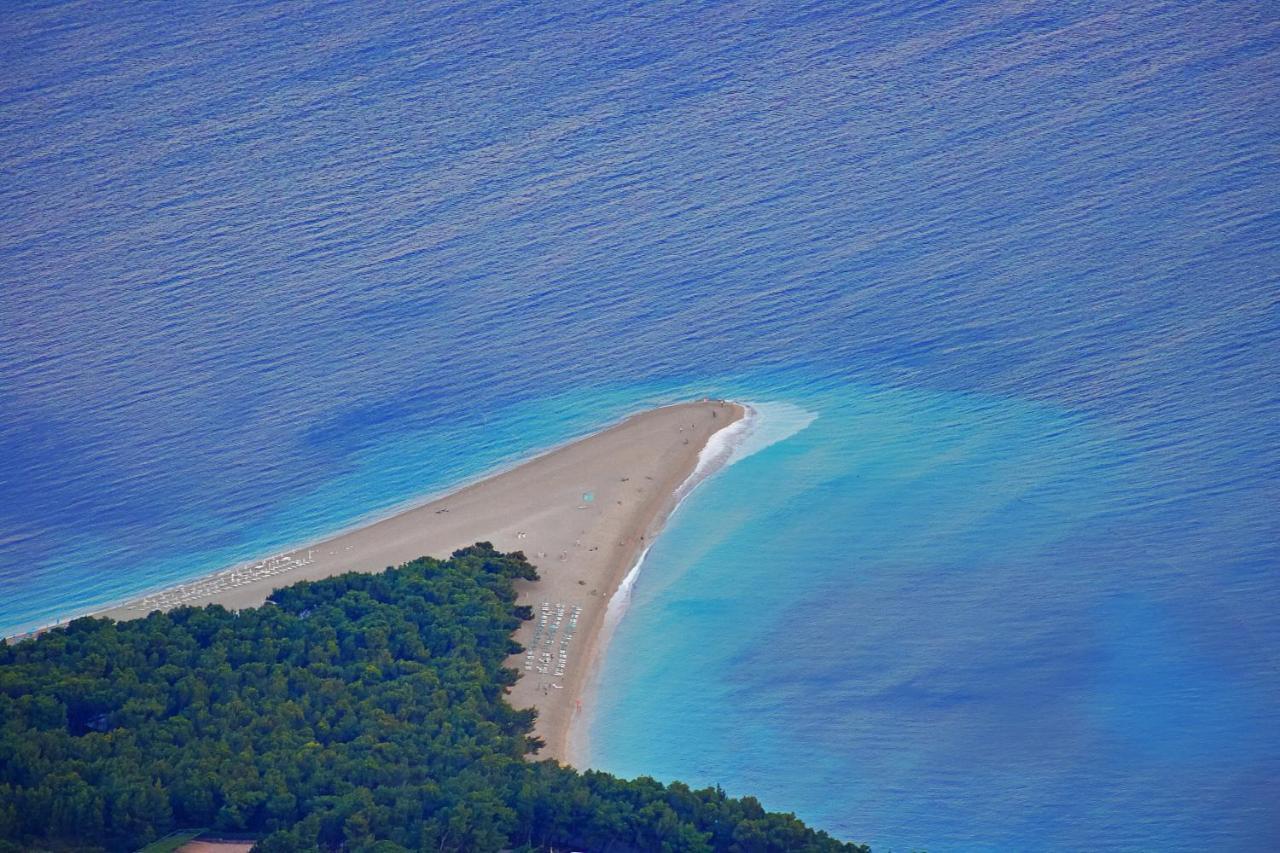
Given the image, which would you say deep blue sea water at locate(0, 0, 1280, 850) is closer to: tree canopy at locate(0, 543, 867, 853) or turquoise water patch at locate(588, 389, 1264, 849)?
turquoise water patch at locate(588, 389, 1264, 849)

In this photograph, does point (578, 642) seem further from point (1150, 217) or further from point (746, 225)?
point (1150, 217)

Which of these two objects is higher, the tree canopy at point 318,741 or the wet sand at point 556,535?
the wet sand at point 556,535

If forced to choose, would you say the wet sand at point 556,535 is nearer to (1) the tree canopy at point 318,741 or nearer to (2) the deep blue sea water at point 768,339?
(2) the deep blue sea water at point 768,339

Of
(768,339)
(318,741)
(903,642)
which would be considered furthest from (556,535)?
(768,339)

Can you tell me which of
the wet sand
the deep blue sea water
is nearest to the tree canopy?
the wet sand

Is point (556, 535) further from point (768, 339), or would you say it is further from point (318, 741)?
point (768, 339)

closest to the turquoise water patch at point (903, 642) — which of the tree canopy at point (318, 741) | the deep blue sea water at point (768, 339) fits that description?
the deep blue sea water at point (768, 339)
